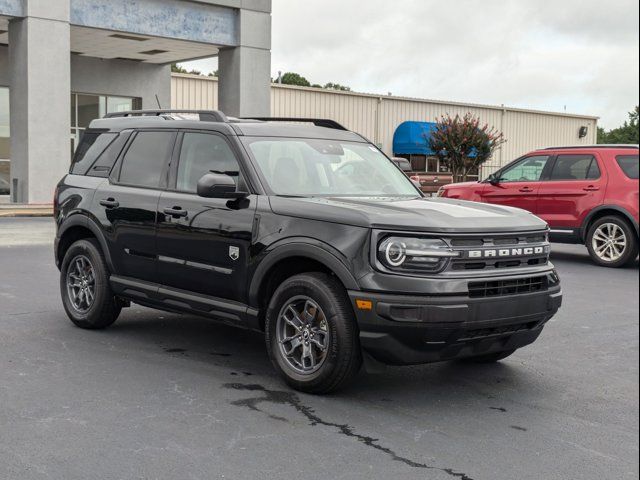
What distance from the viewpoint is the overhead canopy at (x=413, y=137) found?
42.8m

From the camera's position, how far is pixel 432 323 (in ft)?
16.8

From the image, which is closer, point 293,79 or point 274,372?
point 274,372

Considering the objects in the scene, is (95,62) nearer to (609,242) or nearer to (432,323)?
(609,242)

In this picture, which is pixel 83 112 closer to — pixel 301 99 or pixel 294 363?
pixel 301 99

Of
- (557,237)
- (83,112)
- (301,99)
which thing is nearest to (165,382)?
(557,237)

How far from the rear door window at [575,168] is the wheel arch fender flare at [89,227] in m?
8.94

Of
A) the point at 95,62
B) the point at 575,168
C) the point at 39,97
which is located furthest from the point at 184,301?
the point at 95,62

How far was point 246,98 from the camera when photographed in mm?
29938

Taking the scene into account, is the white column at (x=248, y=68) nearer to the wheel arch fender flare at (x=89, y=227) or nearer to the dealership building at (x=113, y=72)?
the dealership building at (x=113, y=72)

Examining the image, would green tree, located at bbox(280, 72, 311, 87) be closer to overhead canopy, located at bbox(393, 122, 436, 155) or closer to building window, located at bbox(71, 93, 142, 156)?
overhead canopy, located at bbox(393, 122, 436, 155)

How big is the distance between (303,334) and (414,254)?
0.97 meters

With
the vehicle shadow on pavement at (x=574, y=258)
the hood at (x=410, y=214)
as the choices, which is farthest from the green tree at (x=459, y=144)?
the hood at (x=410, y=214)

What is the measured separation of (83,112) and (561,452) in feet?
103

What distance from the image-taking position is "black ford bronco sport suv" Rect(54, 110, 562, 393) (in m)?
5.23
